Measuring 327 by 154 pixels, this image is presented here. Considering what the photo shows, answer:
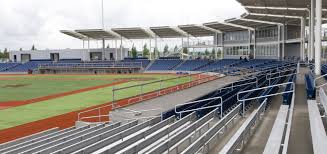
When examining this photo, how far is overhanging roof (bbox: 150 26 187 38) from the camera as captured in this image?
2420 inches

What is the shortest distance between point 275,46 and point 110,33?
31.8 m

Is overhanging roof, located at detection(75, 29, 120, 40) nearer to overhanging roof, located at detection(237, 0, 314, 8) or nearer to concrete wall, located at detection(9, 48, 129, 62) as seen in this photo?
concrete wall, located at detection(9, 48, 129, 62)

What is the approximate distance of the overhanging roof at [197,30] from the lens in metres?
58.1

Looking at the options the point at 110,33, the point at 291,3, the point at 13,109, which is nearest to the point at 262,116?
the point at 13,109

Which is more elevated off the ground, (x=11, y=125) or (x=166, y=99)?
(x=166, y=99)

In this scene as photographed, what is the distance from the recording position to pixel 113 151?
624cm

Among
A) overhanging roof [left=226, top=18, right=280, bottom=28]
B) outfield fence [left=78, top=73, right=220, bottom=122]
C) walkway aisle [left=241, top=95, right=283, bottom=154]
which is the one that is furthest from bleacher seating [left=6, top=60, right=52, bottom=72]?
walkway aisle [left=241, top=95, right=283, bottom=154]

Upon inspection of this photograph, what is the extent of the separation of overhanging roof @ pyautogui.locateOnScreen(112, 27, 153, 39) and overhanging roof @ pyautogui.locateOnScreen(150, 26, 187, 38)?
69.3 inches

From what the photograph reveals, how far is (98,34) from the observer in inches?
2734

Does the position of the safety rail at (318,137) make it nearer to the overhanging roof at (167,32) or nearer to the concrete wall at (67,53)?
the overhanging roof at (167,32)

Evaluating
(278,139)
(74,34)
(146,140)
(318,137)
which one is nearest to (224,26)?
(74,34)

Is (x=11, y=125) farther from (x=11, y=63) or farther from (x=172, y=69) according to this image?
(x=11, y=63)

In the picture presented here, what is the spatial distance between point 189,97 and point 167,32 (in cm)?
4928

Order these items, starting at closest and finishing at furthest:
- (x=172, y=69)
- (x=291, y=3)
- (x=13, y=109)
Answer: (x=13, y=109) → (x=291, y=3) → (x=172, y=69)
